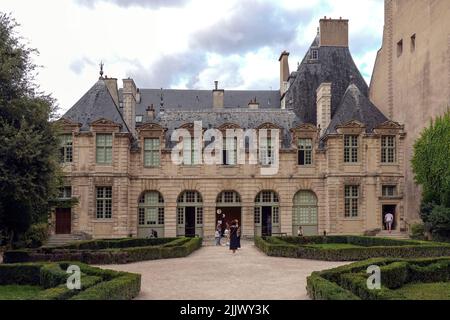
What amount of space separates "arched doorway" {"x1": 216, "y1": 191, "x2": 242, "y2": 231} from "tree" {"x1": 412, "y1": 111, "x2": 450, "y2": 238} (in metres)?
11.3

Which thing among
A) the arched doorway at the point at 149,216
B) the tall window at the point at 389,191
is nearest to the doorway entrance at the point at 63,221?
the arched doorway at the point at 149,216

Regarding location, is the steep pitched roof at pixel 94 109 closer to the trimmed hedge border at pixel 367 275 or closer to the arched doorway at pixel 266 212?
the arched doorway at pixel 266 212

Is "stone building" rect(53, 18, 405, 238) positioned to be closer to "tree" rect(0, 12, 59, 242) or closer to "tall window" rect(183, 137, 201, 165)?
"tall window" rect(183, 137, 201, 165)

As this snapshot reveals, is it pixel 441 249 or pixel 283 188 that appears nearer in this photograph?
pixel 441 249

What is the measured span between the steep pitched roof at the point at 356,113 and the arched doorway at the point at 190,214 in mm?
9668

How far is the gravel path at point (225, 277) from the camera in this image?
14.1m

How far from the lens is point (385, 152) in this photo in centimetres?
3834

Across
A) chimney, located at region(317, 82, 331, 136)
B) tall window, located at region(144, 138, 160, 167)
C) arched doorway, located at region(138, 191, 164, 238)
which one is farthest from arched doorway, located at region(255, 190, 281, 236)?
tall window, located at region(144, 138, 160, 167)

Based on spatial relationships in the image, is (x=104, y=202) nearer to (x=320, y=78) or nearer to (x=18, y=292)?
(x=320, y=78)

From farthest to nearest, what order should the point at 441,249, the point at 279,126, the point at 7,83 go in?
the point at 279,126 → the point at 441,249 → the point at 7,83

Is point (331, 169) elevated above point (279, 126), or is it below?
below

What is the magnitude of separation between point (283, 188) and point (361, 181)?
16.3 feet
